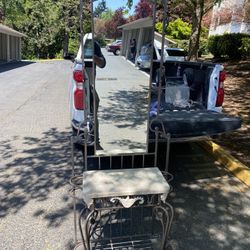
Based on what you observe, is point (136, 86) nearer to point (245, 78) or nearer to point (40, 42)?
point (245, 78)

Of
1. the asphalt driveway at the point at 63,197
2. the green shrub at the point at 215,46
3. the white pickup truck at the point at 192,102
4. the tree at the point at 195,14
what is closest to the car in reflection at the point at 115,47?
the asphalt driveway at the point at 63,197

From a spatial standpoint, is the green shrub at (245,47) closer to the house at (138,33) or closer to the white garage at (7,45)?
the house at (138,33)

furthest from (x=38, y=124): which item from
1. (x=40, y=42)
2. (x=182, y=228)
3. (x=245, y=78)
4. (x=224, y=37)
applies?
(x=40, y=42)

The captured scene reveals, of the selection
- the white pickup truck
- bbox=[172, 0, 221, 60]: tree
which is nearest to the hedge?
bbox=[172, 0, 221, 60]: tree

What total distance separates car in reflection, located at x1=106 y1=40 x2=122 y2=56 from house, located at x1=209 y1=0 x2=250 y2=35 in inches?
474

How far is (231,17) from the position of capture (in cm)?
2116

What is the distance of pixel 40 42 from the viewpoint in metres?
35.9

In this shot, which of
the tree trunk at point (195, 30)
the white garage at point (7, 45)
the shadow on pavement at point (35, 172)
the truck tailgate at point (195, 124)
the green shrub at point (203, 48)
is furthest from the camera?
the white garage at point (7, 45)

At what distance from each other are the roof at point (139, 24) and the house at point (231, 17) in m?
12.4

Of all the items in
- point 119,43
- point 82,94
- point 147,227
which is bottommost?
point 147,227

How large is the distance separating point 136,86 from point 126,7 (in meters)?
1.64

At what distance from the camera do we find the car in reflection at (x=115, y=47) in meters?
4.48

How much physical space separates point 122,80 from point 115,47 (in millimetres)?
709

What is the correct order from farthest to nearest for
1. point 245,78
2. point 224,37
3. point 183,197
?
point 224,37, point 245,78, point 183,197
